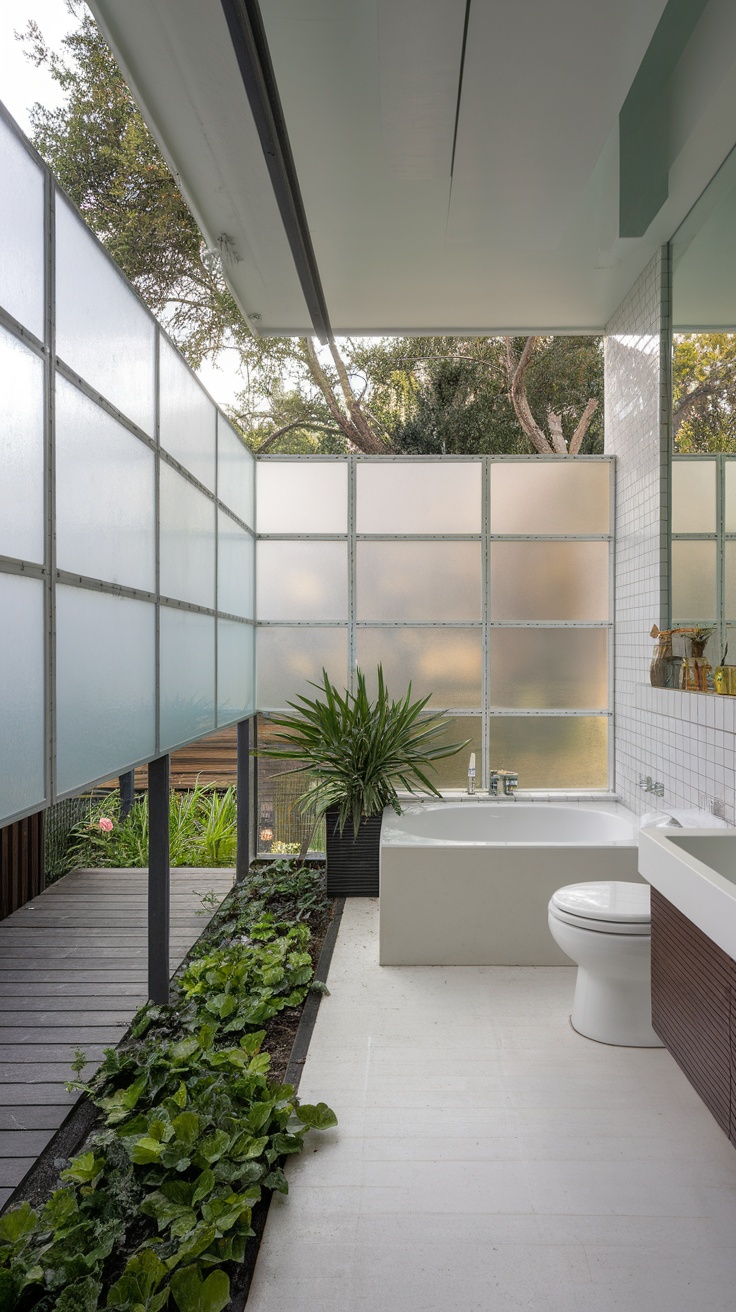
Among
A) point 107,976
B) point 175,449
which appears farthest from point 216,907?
point 175,449

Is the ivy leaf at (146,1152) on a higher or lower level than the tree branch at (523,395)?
lower

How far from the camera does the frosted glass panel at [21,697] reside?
1711 millimetres

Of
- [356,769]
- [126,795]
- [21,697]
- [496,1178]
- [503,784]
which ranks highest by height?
[21,697]

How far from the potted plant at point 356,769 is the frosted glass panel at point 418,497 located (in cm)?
107

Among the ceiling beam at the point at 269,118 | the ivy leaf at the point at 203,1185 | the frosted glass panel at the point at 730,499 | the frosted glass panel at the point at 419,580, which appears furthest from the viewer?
the frosted glass panel at the point at 419,580

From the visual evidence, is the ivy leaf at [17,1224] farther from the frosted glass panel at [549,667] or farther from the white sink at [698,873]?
the frosted glass panel at [549,667]

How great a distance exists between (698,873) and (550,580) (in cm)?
326

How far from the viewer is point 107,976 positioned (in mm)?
3305

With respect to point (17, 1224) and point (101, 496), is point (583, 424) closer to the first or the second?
point (101, 496)

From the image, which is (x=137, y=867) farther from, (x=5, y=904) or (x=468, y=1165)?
(x=468, y=1165)

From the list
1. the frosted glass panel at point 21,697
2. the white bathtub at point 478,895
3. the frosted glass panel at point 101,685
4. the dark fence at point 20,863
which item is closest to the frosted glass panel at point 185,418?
the frosted glass panel at point 101,685

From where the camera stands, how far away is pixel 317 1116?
7.36ft

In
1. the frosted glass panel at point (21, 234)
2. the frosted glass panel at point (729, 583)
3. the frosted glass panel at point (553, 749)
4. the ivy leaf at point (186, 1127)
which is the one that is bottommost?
the ivy leaf at point (186, 1127)

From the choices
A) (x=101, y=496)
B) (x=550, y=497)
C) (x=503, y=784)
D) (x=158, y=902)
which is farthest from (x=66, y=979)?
(x=550, y=497)
